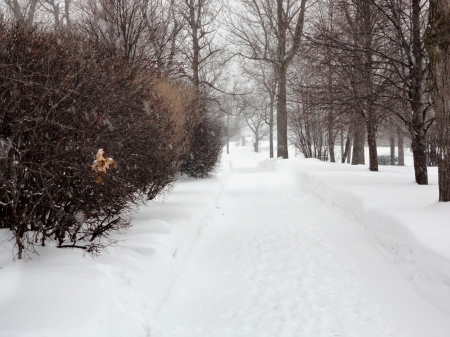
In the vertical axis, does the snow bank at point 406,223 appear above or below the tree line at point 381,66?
below

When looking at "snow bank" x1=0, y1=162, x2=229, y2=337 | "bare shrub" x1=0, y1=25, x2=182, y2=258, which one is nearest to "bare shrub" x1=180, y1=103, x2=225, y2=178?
"snow bank" x1=0, y1=162, x2=229, y2=337

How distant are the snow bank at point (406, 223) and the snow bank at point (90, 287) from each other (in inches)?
125

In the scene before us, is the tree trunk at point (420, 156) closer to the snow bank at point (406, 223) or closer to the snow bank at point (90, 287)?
the snow bank at point (406, 223)

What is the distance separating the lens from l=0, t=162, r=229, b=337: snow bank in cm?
301

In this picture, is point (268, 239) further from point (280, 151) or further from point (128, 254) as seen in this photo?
point (280, 151)

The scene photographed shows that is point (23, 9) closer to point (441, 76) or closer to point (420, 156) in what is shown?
point (420, 156)

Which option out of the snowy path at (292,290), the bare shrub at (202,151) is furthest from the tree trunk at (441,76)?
the bare shrub at (202,151)

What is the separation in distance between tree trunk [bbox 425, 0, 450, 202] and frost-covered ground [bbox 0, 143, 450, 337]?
0.78m

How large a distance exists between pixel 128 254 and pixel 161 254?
525 mm

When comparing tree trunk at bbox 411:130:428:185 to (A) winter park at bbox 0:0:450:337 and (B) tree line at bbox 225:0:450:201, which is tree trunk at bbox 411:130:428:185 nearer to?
(B) tree line at bbox 225:0:450:201

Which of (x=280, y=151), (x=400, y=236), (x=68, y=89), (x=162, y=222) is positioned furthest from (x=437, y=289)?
(x=280, y=151)

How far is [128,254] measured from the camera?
482 centimetres

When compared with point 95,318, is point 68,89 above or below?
above

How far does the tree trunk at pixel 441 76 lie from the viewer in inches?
264
